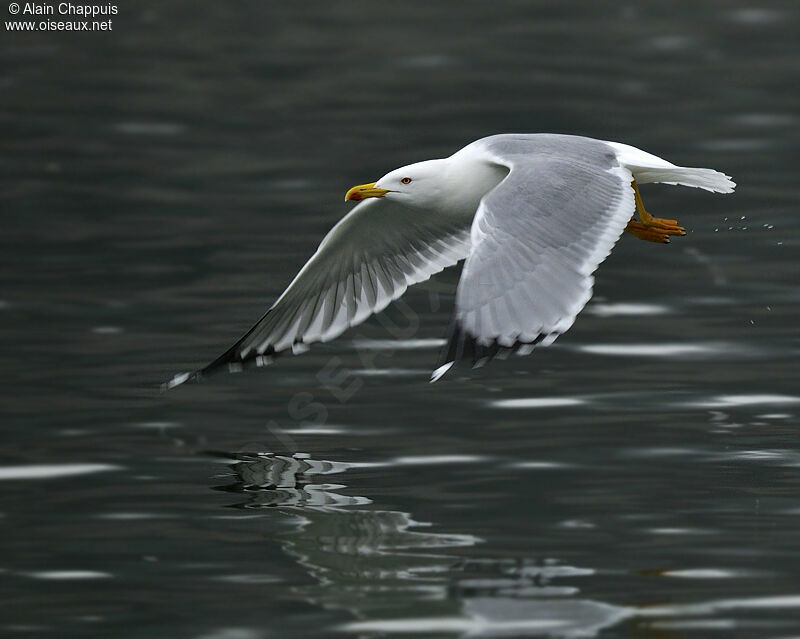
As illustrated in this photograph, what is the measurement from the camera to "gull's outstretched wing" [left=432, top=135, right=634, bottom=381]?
6.80m

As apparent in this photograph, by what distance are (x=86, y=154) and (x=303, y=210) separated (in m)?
3.58

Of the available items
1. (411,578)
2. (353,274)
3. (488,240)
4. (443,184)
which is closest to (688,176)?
(443,184)

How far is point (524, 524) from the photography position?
6883 mm

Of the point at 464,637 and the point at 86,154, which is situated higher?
the point at 86,154

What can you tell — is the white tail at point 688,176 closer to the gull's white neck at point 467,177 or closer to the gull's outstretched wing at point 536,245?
the gull's outstretched wing at point 536,245

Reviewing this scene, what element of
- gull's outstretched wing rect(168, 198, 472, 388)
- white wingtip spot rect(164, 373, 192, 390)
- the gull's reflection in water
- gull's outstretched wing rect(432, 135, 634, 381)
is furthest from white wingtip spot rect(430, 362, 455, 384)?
white wingtip spot rect(164, 373, 192, 390)

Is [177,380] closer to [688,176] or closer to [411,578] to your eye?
[688,176]

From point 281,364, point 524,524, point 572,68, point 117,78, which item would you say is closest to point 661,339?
point 281,364

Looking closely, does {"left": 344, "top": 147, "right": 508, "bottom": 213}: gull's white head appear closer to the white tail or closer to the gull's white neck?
the gull's white neck

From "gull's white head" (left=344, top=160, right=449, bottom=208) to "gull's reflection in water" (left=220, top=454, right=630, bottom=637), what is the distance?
4.90 feet

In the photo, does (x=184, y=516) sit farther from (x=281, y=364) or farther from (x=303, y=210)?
(x=303, y=210)

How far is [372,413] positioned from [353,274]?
77cm

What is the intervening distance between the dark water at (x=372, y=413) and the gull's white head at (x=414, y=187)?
967mm

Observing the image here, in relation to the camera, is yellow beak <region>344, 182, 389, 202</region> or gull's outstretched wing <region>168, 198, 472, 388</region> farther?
gull's outstretched wing <region>168, 198, 472, 388</region>
